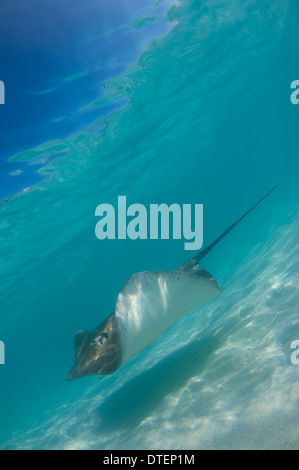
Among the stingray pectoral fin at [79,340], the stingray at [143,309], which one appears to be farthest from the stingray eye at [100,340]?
the stingray pectoral fin at [79,340]

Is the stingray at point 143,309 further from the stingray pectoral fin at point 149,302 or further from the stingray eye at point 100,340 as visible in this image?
the stingray eye at point 100,340

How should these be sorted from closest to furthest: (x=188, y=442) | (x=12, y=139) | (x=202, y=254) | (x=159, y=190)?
(x=188, y=442) → (x=202, y=254) → (x=12, y=139) → (x=159, y=190)

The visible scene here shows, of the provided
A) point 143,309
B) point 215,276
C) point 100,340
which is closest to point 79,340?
point 100,340

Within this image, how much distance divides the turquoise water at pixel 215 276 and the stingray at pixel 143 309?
1.21 m

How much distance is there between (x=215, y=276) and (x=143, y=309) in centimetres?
2023

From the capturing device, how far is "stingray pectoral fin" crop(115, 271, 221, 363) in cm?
455

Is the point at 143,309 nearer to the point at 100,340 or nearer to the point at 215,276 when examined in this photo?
the point at 100,340

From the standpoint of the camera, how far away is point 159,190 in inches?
1400

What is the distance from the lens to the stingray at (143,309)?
14.9 ft

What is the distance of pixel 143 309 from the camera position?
15.7 ft

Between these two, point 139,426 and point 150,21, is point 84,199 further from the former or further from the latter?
point 139,426

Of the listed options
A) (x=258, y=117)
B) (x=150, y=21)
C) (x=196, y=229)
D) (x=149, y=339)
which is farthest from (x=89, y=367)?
(x=196, y=229)

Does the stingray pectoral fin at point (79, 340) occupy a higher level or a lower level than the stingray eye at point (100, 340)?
higher

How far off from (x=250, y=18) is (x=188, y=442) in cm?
2143
